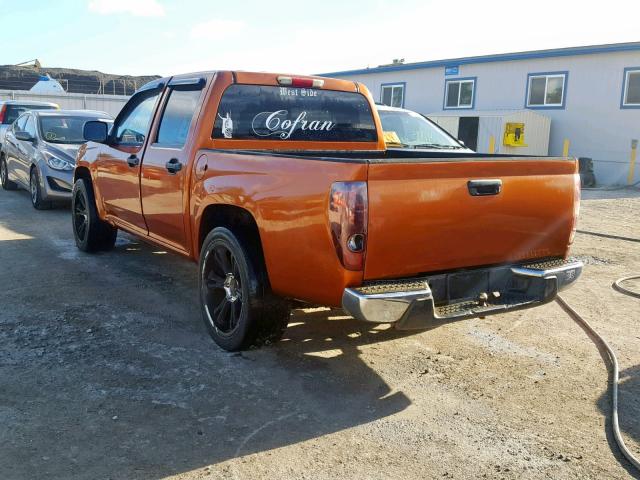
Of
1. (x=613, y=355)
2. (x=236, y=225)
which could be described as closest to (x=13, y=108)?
(x=236, y=225)

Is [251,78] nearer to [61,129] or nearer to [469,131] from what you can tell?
[61,129]

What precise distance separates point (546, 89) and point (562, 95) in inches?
28.1

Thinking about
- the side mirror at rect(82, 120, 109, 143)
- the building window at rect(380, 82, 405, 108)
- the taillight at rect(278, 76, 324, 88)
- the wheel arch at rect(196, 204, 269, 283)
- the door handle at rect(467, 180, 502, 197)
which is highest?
the building window at rect(380, 82, 405, 108)

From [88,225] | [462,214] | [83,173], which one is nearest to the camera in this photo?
[462,214]

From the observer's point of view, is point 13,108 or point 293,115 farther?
point 13,108

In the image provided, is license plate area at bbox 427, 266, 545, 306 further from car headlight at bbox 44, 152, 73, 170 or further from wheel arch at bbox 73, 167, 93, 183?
car headlight at bbox 44, 152, 73, 170

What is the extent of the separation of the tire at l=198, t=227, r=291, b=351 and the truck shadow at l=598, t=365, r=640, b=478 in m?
2.02

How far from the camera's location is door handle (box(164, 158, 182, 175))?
468cm

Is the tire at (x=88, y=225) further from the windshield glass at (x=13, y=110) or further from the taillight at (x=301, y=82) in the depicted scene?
the windshield glass at (x=13, y=110)

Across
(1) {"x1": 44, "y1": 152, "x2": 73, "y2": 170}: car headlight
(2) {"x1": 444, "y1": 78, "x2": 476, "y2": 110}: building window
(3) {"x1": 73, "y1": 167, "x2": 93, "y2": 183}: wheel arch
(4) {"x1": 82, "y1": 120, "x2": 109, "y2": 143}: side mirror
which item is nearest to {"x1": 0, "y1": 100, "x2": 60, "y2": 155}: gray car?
(1) {"x1": 44, "y1": 152, "x2": 73, "y2": 170}: car headlight

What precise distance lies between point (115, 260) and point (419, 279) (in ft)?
14.5

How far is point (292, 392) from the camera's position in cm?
368

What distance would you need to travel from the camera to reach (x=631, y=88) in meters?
19.0

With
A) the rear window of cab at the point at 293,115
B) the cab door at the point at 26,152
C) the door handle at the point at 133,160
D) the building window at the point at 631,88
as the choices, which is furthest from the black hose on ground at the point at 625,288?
the building window at the point at 631,88
